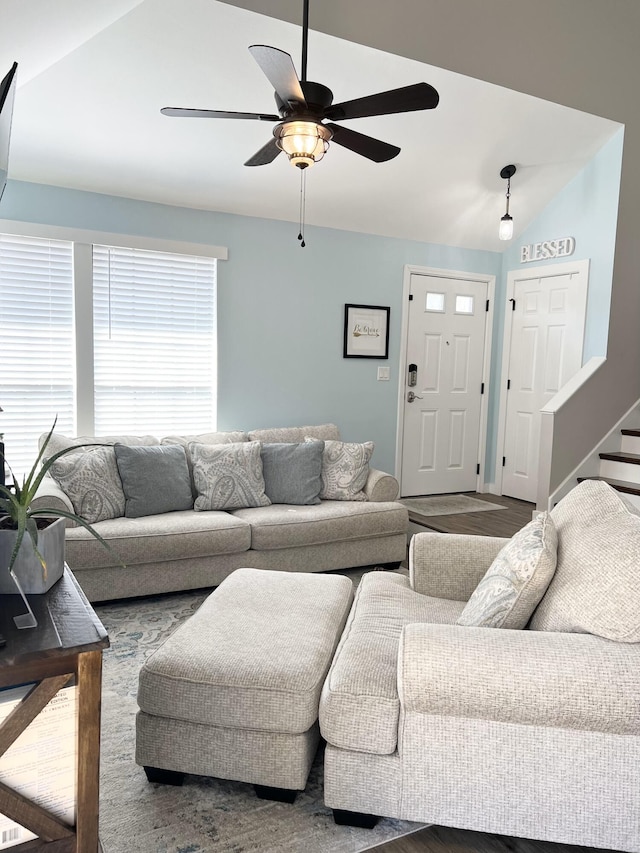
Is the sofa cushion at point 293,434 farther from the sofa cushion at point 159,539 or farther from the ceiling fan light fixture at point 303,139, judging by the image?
the ceiling fan light fixture at point 303,139

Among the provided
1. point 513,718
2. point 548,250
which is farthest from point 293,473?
point 548,250

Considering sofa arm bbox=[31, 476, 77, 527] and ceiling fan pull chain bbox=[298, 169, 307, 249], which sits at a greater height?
ceiling fan pull chain bbox=[298, 169, 307, 249]

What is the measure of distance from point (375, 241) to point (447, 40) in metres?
1.84

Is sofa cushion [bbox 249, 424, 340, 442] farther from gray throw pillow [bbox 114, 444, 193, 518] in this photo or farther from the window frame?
the window frame

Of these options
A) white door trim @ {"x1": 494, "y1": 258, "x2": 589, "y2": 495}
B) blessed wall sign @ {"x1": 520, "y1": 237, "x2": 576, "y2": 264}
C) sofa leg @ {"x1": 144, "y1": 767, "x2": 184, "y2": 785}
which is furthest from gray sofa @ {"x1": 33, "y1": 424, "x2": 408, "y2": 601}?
blessed wall sign @ {"x1": 520, "y1": 237, "x2": 576, "y2": 264}

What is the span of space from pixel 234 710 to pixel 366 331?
387 cm

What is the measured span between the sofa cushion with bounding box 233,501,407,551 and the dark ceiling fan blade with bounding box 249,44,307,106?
212 centimetres

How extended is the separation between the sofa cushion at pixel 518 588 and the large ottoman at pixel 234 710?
483mm

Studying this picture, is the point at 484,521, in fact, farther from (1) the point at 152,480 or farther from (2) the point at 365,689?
(2) the point at 365,689

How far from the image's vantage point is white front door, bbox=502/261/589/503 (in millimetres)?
5012

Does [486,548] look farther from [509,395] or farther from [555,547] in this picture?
[509,395]

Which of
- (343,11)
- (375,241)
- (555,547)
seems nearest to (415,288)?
(375,241)

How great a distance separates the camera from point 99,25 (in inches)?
107

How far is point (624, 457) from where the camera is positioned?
15.0 feet
